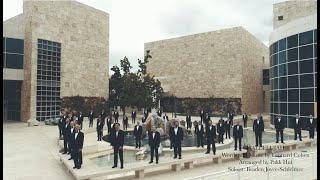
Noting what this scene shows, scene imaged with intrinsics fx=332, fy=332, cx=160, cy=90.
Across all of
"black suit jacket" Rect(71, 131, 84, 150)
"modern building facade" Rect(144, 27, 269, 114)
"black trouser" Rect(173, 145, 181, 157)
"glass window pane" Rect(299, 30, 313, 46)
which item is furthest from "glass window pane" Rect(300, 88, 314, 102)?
"modern building facade" Rect(144, 27, 269, 114)

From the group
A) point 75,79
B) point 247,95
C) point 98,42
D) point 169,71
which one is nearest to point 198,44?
point 169,71

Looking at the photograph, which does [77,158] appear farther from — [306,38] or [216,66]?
[216,66]

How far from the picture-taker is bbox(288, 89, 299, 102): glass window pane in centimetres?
2738

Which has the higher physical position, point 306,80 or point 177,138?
point 306,80

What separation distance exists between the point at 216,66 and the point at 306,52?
81.5 ft

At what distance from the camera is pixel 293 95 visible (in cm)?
2780

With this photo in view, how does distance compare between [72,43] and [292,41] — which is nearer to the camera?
[292,41]

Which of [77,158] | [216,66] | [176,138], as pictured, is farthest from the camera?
[216,66]

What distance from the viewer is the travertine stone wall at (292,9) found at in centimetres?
4619

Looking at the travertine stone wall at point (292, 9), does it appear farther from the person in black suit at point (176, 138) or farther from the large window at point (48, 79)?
the person in black suit at point (176, 138)

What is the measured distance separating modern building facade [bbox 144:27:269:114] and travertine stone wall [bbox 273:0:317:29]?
5.24m

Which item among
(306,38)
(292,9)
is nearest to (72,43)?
(306,38)

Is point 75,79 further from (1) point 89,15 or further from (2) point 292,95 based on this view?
(2) point 292,95

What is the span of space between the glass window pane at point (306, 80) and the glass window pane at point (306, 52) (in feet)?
5.04
